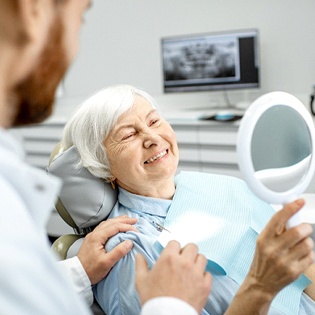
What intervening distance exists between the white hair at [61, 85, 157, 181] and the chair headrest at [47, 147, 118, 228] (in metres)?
0.03

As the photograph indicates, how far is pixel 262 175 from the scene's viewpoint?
134 centimetres

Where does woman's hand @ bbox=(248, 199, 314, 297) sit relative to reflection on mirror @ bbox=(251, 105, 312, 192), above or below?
below

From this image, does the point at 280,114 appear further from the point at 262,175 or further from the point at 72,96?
the point at 72,96

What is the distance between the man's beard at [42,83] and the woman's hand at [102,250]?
0.89m

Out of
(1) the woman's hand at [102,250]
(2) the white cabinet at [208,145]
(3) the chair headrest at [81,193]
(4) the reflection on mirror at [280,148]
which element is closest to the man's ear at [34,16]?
(4) the reflection on mirror at [280,148]

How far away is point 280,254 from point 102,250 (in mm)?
674

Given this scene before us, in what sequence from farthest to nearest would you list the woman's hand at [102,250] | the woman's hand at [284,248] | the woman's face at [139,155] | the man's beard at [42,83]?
the woman's face at [139,155] → the woman's hand at [102,250] → the woman's hand at [284,248] → the man's beard at [42,83]

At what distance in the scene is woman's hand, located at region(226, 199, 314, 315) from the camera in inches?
48.9

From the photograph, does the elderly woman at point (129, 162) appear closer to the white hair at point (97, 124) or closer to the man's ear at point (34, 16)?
the white hair at point (97, 124)

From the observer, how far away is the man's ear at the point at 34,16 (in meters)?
0.83

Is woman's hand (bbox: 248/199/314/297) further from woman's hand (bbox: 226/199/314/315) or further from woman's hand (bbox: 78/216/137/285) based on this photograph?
woman's hand (bbox: 78/216/137/285)

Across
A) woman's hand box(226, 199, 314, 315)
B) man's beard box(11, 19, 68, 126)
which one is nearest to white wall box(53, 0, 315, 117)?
woman's hand box(226, 199, 314, 315)

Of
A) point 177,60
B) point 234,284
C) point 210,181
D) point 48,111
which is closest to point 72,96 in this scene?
point 177,60

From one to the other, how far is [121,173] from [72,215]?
226 millimetres
